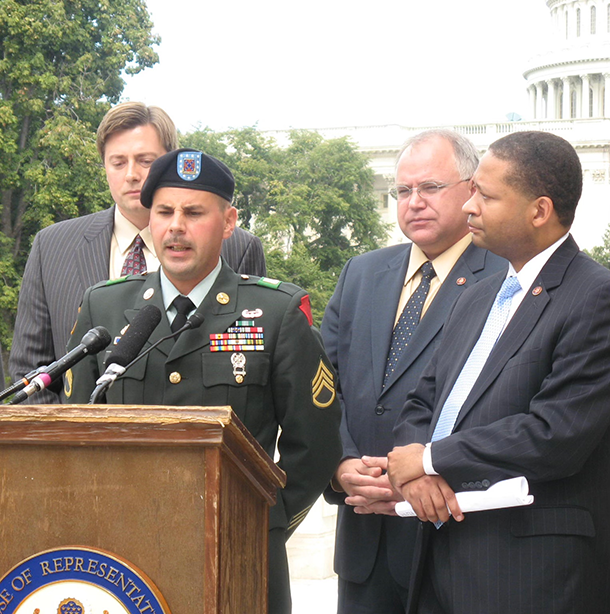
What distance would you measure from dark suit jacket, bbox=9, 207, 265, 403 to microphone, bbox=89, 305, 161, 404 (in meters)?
0.99

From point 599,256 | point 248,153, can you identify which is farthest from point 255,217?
point 599,256

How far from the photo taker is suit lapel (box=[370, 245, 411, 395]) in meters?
3.26

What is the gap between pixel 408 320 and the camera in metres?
3.30

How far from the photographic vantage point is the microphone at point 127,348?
1.97 metres

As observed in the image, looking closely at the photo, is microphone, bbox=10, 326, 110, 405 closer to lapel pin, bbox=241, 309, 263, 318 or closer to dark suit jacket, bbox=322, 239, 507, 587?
lapel pin, bbox=241, 309, 263, 318

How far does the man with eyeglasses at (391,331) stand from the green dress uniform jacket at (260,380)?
1.64ft

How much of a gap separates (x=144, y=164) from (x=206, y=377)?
1.03 meters

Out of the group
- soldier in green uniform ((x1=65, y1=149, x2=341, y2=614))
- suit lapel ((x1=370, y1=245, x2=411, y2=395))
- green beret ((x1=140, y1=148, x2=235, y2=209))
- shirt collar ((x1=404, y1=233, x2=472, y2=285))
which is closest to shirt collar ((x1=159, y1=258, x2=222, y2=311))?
soldier in green uniform ((x1=65, y1=149, x2=341, y2=614))

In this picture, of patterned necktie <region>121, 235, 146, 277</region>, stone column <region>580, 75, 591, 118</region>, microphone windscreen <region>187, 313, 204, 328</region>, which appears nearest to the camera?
microphone windscreen <region>187, 313, 204, 328</region>

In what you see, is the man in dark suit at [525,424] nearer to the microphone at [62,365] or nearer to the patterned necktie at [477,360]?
the patterned necktie at [477,360]

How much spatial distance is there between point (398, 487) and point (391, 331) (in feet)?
2.52

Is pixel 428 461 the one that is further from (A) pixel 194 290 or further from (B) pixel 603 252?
(B) pixel 603 252

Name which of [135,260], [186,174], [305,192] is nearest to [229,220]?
[186,174]

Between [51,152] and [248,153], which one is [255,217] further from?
[51,152]
